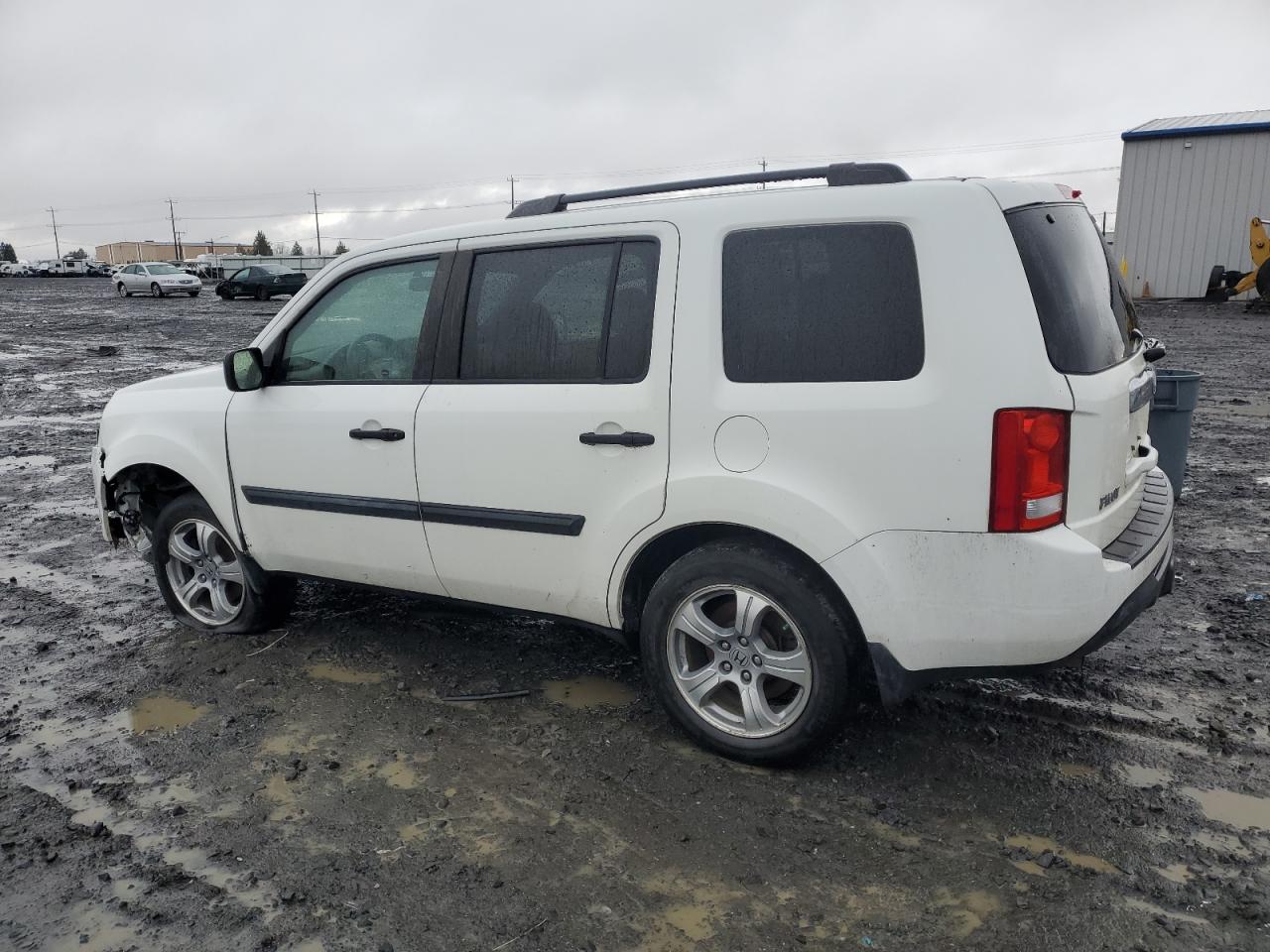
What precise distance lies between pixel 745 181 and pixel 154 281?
42.8 metres

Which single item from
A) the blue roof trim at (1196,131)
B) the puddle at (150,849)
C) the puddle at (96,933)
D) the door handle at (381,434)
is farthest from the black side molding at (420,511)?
the blue roof trim at (1196,131)

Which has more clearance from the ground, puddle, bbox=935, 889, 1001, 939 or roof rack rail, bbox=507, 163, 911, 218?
roof rack rail, bbox=507, 163, 911, 218

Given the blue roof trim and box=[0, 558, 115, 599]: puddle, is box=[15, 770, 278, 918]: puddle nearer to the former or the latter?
box=[0, 558, 115, 599]: puddle

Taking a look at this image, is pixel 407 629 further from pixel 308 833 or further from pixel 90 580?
pixel 90 580

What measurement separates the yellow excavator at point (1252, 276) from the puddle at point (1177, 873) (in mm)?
24554

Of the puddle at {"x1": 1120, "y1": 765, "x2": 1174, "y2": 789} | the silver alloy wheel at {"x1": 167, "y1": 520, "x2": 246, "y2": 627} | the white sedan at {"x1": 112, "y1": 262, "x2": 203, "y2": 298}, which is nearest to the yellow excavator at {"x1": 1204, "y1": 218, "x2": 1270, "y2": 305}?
the puddle at {"x1": 1120, "y1": 765, "x2": 1174, "y2": 789}

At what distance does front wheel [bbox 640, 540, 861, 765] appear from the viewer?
3275 mm

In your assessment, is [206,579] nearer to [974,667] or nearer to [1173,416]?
[974,667]

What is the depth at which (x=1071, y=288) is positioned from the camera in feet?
10.3

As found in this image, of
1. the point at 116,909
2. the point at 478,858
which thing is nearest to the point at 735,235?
the point at 478,858

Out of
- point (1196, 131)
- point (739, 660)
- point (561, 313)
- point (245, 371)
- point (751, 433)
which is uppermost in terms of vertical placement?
point (1196, 131)

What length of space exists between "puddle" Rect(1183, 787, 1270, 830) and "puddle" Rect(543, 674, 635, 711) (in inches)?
80.2

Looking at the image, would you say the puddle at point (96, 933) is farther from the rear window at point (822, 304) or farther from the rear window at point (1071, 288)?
the rear window at point (1071, 288)

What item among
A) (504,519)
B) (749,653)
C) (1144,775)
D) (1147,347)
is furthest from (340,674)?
(1147,347)
